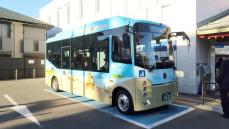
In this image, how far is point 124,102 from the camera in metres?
8.61

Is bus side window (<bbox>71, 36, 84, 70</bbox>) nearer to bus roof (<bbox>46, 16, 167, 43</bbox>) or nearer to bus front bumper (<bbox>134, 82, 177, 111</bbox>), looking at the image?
bus roof (<bbox>46, 16, 167, 43</bbox>)

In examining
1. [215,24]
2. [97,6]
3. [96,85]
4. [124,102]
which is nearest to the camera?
[124,102]

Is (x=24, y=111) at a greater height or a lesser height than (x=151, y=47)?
lesser

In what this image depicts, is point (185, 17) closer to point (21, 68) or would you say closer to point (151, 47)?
point (151, 47)

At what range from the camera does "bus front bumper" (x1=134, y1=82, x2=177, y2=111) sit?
8031mm

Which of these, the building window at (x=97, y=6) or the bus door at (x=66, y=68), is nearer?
the bus door at (x=66, y=68)

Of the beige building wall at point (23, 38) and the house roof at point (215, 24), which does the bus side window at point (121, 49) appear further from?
A: the beige building wall at point (23, 38)

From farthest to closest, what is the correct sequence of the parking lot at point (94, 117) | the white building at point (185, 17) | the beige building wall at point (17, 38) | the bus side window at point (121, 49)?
the beige building wall at point (17, 38) < the white building at point (185, 17) < the bus side window at point (121, 49) < the parking lot at point (94, 117)

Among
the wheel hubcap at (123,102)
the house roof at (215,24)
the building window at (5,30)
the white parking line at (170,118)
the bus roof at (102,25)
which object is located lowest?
the white parking line at (170,118)

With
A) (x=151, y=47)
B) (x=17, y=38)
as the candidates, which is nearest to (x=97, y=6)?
(x=17, y=38)

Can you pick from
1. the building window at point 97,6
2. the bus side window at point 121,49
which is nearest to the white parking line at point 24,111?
the bus side window at point 121,49

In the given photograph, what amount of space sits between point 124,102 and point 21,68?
18.8 m

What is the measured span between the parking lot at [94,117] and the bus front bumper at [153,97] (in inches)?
16.2

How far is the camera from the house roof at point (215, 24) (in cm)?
1140
